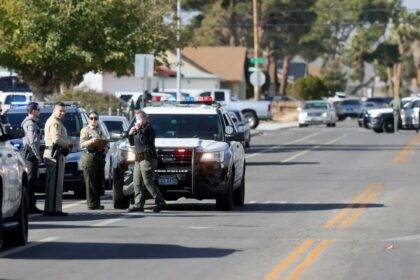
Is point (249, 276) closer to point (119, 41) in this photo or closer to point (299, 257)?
point (299, 257)

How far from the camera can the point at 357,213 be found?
2319 cm

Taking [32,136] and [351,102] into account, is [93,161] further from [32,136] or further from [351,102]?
[351,102]

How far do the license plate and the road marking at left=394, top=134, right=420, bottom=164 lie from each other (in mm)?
18589

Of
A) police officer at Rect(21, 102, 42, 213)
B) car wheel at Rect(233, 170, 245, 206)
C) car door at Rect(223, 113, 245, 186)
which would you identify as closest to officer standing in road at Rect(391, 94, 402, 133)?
car door at Rect(223, 113, 245, 186)

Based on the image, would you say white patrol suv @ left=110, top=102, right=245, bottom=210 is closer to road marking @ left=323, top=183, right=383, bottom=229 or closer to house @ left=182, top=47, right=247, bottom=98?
road marking @ left=323, top=183, right=383, bottom=229

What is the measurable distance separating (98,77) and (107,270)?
67.0 metres

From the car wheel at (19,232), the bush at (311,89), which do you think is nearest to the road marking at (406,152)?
the car wheel at (19,232)

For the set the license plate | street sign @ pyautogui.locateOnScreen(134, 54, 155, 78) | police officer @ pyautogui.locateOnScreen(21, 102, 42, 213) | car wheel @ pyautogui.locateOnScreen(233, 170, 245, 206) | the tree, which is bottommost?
car wheel @ pyautogui.locateOnScreen(233, 170, 245, 206)

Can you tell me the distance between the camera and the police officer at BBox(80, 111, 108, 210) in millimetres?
23922

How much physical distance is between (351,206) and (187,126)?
10.2 feet

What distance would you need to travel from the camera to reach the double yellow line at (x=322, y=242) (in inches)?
577

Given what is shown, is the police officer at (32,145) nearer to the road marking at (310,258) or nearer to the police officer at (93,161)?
the police officer at (93,161)

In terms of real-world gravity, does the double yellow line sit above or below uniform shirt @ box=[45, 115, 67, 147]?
below

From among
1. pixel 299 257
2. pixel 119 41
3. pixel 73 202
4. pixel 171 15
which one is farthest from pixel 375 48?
pixel 299 257
